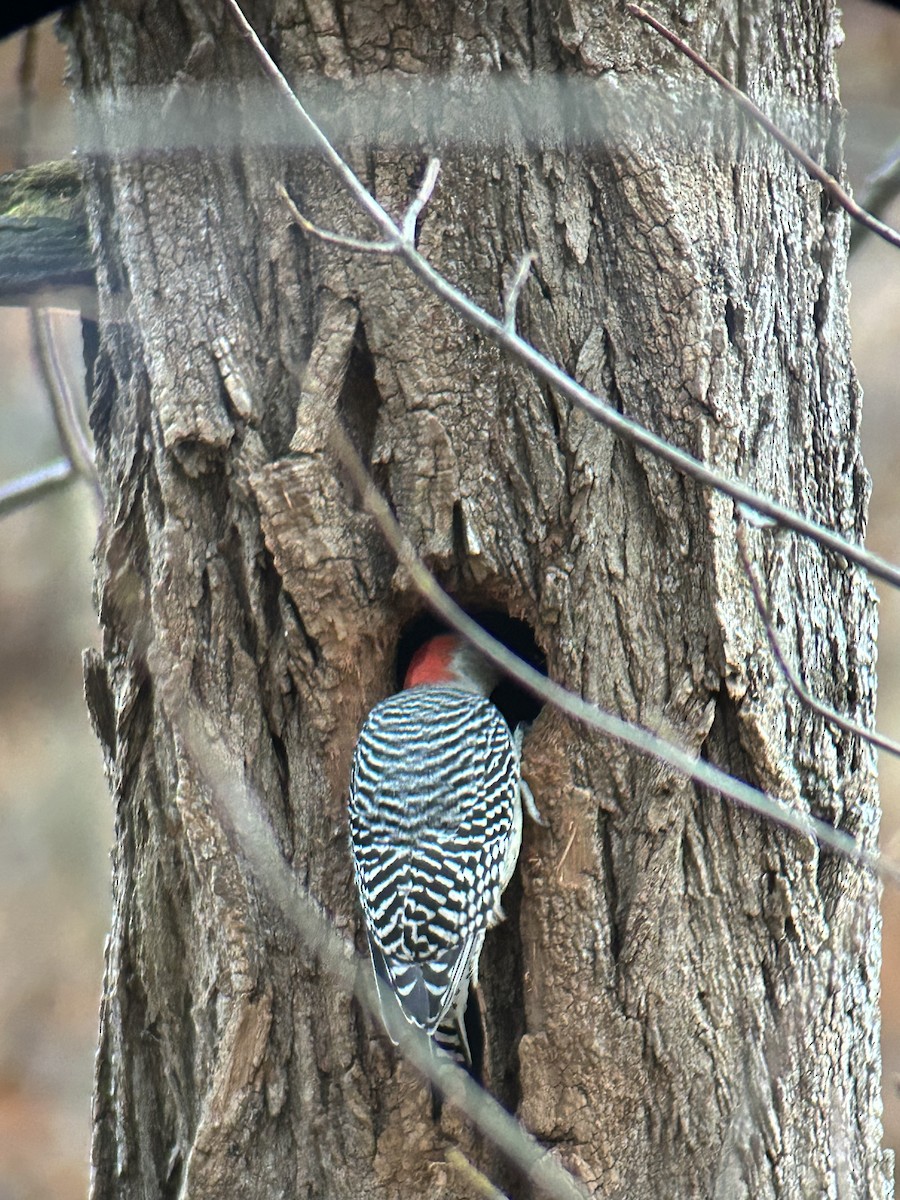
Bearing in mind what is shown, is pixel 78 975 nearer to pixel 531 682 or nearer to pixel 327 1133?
pixel 327 1133

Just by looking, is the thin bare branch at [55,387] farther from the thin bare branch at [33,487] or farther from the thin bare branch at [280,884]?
the thin bare branch at [280,884]

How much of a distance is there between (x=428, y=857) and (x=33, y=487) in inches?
62.5

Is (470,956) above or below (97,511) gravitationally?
below

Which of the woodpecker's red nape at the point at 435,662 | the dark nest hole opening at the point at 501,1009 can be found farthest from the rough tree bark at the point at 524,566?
the woodpecker's red nape at the point at 435,662

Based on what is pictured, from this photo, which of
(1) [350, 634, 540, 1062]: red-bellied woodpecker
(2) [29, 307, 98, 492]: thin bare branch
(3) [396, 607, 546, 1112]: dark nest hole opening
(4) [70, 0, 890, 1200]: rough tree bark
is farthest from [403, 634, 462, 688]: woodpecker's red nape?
(2) [29, 307, 98, 492]: thin bare branch

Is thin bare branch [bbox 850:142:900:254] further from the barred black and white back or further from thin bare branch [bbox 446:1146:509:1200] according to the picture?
thin bare branch [bbox 446:1146:509:1200]

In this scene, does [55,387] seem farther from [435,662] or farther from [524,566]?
[435,662]

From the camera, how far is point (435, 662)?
175 inches

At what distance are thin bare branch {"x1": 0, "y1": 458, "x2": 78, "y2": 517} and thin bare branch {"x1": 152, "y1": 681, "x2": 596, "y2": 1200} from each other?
600mm

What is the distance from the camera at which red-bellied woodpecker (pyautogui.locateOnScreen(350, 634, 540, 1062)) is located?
339cm

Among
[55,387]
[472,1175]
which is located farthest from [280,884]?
[55,387]

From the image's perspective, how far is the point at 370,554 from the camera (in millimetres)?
3490

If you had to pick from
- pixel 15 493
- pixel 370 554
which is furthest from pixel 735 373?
pixel 15 493

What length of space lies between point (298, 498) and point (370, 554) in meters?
0.25
